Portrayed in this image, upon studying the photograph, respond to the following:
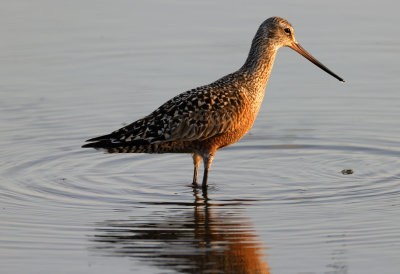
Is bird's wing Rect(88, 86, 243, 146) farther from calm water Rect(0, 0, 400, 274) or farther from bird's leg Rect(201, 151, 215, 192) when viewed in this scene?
calm water Rect(0, 0, 400, 274)

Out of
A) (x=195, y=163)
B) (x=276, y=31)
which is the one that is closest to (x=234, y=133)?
(x=195, y=163)

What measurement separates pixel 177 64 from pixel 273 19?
3.47 metres

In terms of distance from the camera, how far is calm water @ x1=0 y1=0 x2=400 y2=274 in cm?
835

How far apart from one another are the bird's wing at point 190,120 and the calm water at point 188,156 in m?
0.61

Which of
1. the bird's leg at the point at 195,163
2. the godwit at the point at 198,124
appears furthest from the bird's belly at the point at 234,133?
the bird's leg at the point at 195,163

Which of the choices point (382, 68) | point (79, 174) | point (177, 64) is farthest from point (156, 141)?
point (382, 68)

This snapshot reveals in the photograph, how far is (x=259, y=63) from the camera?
10.8 meters

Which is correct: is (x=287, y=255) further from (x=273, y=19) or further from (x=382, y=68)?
(x=382, y=68)

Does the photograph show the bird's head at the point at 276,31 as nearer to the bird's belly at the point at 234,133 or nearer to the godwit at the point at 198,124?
the godwit at the point at 198,124

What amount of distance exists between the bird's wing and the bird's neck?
42 cm

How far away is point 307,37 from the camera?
49.0 feet

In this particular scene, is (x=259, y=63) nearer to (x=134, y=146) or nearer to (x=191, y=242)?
(x=134, y=146)

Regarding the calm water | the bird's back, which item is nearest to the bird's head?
the bird's back

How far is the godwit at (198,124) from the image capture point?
10133 millimetres
